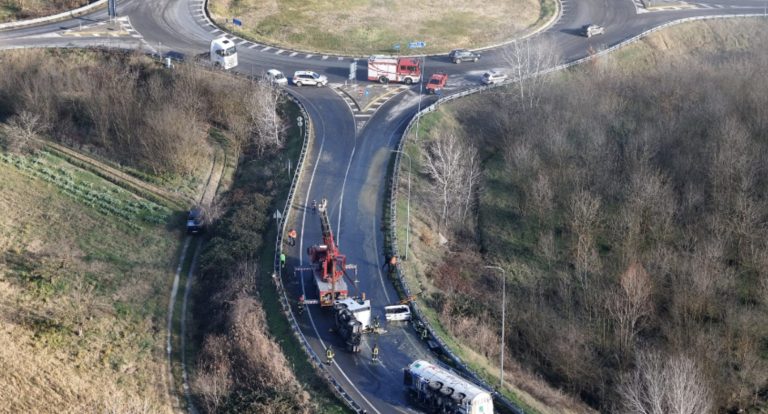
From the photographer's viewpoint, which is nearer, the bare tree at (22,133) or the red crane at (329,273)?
the red crane at (329,273)

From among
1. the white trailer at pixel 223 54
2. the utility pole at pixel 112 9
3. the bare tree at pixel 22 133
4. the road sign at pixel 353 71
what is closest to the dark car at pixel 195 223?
the bare tree at pixel 22 133

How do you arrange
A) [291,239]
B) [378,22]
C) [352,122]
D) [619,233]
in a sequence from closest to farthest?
1. [291,239]
2. [619,233]
3. [352,122]
4. [378,22]

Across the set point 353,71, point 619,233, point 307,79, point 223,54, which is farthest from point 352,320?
point 223,54

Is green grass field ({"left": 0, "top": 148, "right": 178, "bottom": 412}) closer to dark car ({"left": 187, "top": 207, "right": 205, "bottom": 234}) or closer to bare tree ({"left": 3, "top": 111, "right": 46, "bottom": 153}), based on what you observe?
dark car ({"left": 187, "top": 207, "right": 205, "bottom": 234})

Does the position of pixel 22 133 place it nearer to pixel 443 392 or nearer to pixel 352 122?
pixel 352 122

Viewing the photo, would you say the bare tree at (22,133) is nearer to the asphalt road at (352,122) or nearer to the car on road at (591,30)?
the asphalt road at (352,122)
